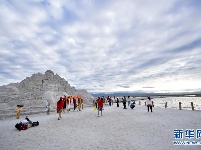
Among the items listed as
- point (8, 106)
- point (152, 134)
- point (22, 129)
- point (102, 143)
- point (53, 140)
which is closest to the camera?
point (102, 143)

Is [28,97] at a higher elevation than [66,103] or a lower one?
higher

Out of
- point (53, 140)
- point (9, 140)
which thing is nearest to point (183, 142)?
point (53, 140)

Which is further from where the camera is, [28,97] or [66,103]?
[28,97]

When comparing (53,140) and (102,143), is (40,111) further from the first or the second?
(102,143)

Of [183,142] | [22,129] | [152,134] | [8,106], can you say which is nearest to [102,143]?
[152,134]

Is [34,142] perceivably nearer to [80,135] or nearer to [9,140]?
[9,140]

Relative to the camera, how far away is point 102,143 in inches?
352

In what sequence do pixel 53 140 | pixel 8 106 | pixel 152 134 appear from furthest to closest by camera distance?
pixel 8 106, pixel 152 134, pixel 53 140

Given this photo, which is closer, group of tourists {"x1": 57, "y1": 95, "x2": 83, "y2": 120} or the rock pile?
group of tourists {"x1": 57, "y1": 95, "x2": 83, "y2": 120}

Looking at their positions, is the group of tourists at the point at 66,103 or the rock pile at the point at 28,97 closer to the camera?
the group of tourists at the point at 66,103

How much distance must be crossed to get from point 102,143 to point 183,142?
472 cm

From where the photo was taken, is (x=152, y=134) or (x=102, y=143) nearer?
(x=102, y=143)

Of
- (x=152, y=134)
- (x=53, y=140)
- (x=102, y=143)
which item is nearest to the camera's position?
(x=102, y=143)

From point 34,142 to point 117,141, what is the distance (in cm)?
500
